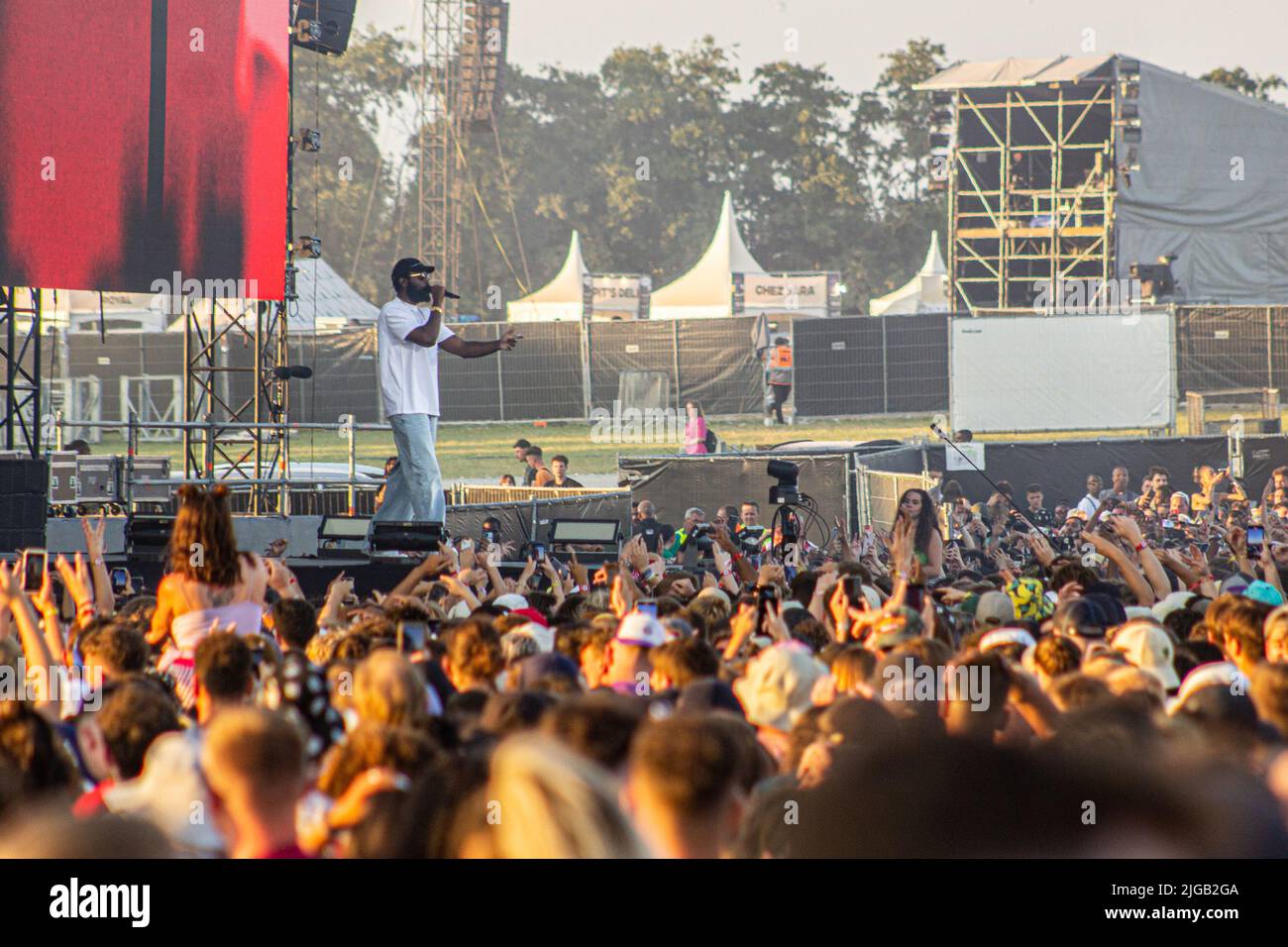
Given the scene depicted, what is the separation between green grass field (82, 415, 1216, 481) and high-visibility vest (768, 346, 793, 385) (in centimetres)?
73

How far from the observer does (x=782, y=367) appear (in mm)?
27062

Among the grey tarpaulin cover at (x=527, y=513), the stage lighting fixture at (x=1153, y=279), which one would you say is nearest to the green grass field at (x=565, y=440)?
the stage lighting fixture at (x=1153, y=279)

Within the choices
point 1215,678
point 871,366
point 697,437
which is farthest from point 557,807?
point 871,366

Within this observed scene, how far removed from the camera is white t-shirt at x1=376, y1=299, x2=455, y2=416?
1139 centimetres

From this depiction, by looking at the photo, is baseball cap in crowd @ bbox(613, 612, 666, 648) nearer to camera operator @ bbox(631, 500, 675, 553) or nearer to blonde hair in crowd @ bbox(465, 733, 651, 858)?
blonde hair in crowd @ bbox(465, 733, 651, 858)

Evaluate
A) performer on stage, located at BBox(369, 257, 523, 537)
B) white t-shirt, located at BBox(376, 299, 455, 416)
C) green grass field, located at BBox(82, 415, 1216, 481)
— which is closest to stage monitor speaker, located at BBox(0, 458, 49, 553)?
performer on stage, located at BBox(369, 257, 523, 537)

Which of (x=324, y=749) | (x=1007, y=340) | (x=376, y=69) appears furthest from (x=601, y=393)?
(x=376, y=69)

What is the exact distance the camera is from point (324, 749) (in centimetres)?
420

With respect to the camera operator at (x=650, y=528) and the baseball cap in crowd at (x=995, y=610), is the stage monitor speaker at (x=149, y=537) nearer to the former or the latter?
the camera operator at (x=650, y=528)

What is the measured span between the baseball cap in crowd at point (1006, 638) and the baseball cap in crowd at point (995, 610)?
75 cm

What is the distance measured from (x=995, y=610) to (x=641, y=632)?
2.01 meters

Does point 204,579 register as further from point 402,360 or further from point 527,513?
point 527,513

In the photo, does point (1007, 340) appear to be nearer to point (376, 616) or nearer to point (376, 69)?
point (376, 616)

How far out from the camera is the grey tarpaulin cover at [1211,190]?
33500 millimetres
